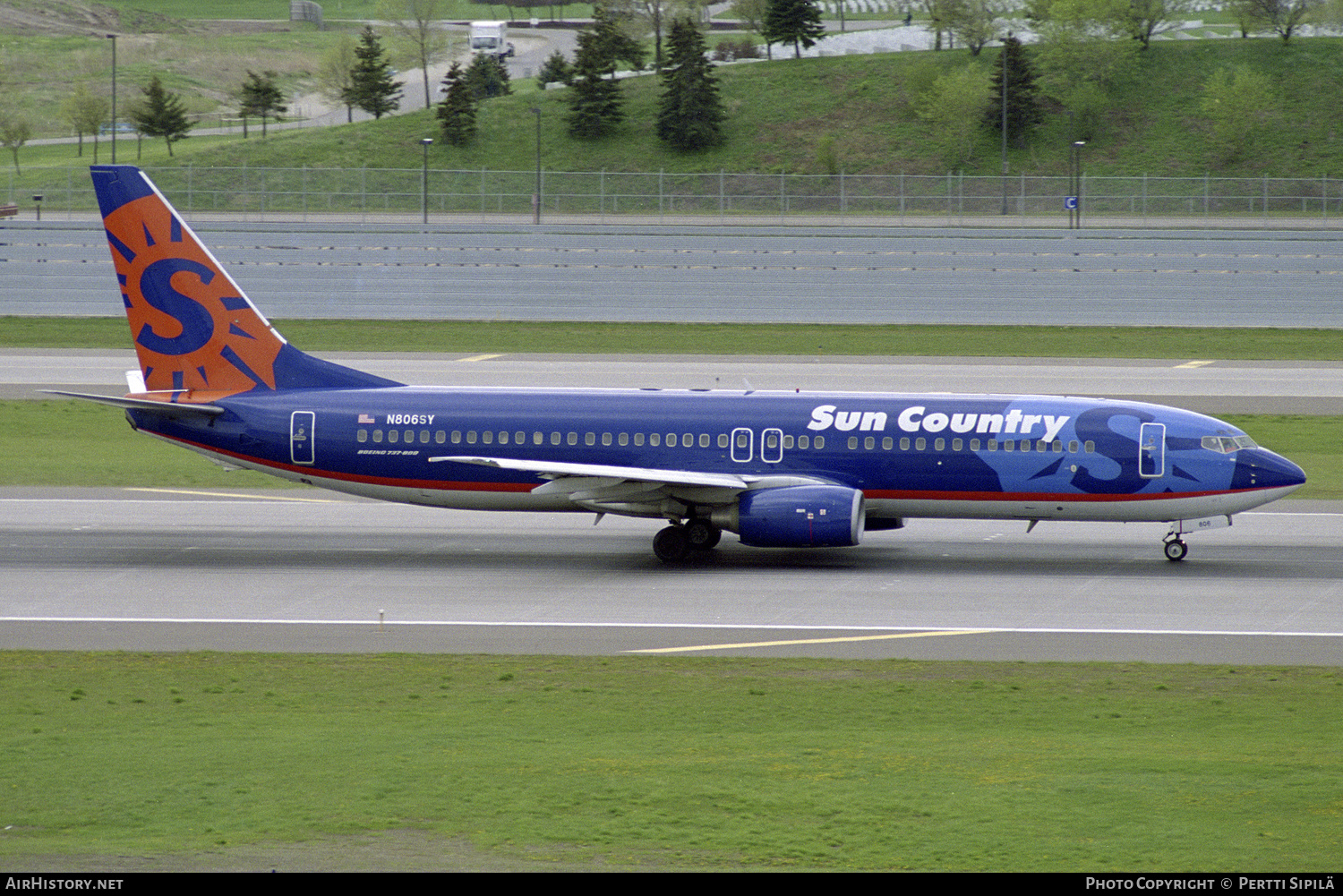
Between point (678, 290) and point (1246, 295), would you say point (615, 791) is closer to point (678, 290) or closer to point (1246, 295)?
point (678, 290)

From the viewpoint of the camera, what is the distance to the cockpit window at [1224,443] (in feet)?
101

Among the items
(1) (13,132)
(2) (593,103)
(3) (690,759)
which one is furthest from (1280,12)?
(3) (690,759)

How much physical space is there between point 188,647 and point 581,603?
24.3 ft

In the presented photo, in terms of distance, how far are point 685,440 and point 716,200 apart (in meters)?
74.8

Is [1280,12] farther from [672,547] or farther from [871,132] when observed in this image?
[672,547]

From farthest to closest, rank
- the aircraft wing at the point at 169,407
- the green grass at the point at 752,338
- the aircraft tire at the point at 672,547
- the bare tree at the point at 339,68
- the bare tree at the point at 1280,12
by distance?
the bare tree at the point at 339,68 < the bare tree at the point at 1280,12 < the green grass at the point at 752,338 < the aircraft wing at the point at 169,407 < the aircraft tire at the point at 672,547

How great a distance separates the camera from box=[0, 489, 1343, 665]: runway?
24219 mm

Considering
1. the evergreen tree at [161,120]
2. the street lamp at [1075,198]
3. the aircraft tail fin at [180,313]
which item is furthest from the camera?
the evergreen tree at [161,120]

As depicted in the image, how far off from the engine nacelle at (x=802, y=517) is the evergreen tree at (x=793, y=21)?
394 ft

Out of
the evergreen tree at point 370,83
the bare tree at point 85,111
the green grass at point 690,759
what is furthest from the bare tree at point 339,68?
the green grass at point 690,759

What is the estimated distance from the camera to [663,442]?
31703mm

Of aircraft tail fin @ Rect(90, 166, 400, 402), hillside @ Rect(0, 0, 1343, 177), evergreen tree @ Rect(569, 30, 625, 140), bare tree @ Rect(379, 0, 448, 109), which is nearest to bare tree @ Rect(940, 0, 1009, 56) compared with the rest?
hillside @ Rect(0, 0, 1343, 177)

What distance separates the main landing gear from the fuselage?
2.71 ft

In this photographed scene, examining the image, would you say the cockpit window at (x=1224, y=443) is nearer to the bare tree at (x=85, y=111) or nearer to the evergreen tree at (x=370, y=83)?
the evergreen tree at (x=370, y=83)
